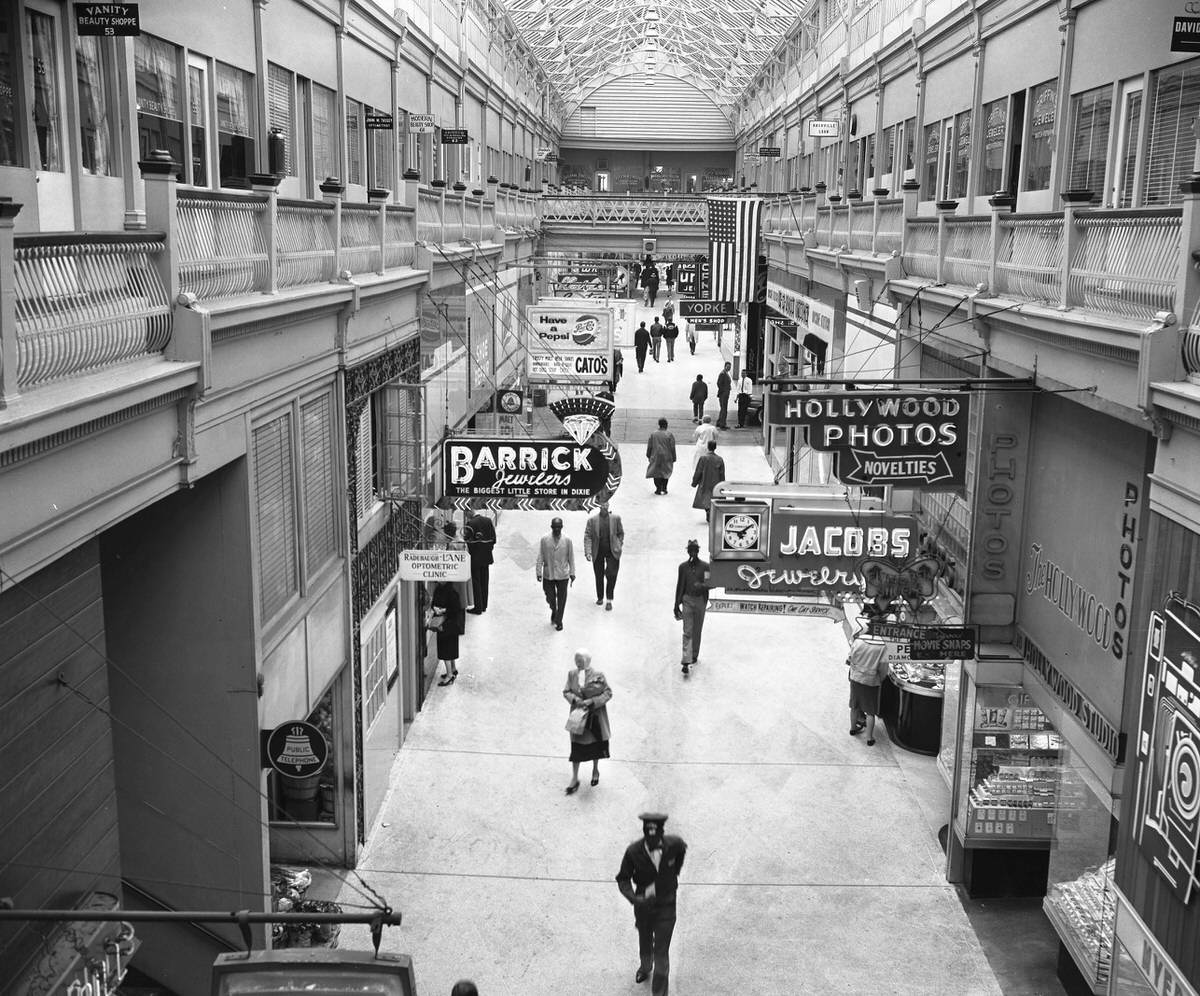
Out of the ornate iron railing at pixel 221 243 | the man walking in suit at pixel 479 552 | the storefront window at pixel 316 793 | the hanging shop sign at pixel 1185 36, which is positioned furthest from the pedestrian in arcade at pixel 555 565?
the hanging shop sign at pixel 1185 36

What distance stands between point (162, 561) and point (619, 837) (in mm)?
5944

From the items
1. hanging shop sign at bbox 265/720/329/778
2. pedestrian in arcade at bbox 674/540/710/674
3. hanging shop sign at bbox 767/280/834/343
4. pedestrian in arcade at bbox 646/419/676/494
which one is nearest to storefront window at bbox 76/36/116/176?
hanging shop sign at bbox 265/720/329/778

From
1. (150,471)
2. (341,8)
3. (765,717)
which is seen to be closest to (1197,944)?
(150,471)

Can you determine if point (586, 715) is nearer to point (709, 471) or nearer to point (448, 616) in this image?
point (448, 616)

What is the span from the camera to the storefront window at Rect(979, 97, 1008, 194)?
15000mm

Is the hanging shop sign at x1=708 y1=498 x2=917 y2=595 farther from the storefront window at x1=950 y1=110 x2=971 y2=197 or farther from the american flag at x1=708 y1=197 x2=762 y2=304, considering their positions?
the american flag at x1=708 y1=197 x2=762 y2=304

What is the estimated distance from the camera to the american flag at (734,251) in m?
25.7

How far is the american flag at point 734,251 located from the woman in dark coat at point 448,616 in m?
11.5

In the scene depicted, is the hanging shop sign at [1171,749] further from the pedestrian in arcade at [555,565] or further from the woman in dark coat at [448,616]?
the pedestrian in arcade at [555,565]

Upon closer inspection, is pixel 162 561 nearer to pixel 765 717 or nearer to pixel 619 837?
pixel 619 837

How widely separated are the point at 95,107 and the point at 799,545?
7.10 m

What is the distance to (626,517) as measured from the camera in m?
26.0

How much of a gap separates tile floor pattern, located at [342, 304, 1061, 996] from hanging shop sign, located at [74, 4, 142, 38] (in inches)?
300

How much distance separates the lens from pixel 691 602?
17.1 m
